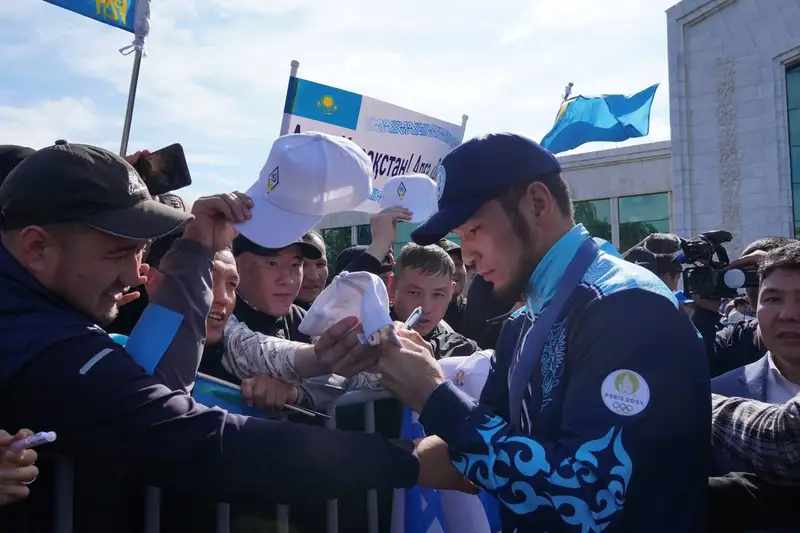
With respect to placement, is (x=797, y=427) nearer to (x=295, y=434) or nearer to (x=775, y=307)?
(x=775, y=307)

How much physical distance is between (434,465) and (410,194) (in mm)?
3214

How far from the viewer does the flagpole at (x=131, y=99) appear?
493 cm

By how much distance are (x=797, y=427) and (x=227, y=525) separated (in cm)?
171

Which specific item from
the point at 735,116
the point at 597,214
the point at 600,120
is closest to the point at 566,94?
the point at 600,120

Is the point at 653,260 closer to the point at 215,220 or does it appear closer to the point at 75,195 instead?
the point at 215,220

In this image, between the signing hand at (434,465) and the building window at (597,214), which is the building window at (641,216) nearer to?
the building window at (597,214)

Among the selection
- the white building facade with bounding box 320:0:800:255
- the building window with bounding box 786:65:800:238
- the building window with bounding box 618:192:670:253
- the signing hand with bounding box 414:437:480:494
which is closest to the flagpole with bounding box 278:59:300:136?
the signing hand with bounding box 414:437:480:494

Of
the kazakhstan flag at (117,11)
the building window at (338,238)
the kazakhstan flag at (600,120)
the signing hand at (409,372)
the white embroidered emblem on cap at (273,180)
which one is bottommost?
the signing hand at (409,372)

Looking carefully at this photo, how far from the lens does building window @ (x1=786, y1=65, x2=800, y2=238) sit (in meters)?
22.0

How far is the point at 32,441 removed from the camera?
1373 mm

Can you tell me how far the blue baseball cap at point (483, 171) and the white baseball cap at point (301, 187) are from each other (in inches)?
31.0

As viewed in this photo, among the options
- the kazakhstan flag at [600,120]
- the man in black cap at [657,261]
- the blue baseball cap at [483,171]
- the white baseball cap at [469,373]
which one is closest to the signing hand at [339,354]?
the blue baseball cap at [483,171]

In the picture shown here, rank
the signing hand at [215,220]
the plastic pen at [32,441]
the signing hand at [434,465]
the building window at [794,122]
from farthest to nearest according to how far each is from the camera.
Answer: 1. the building window at [794,122]
2. the signing hand at [215,220]
3. the signing hand at [434,465]
4. the plastic pen at [32,441]

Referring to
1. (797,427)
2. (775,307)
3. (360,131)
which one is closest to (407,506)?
(797,427)
